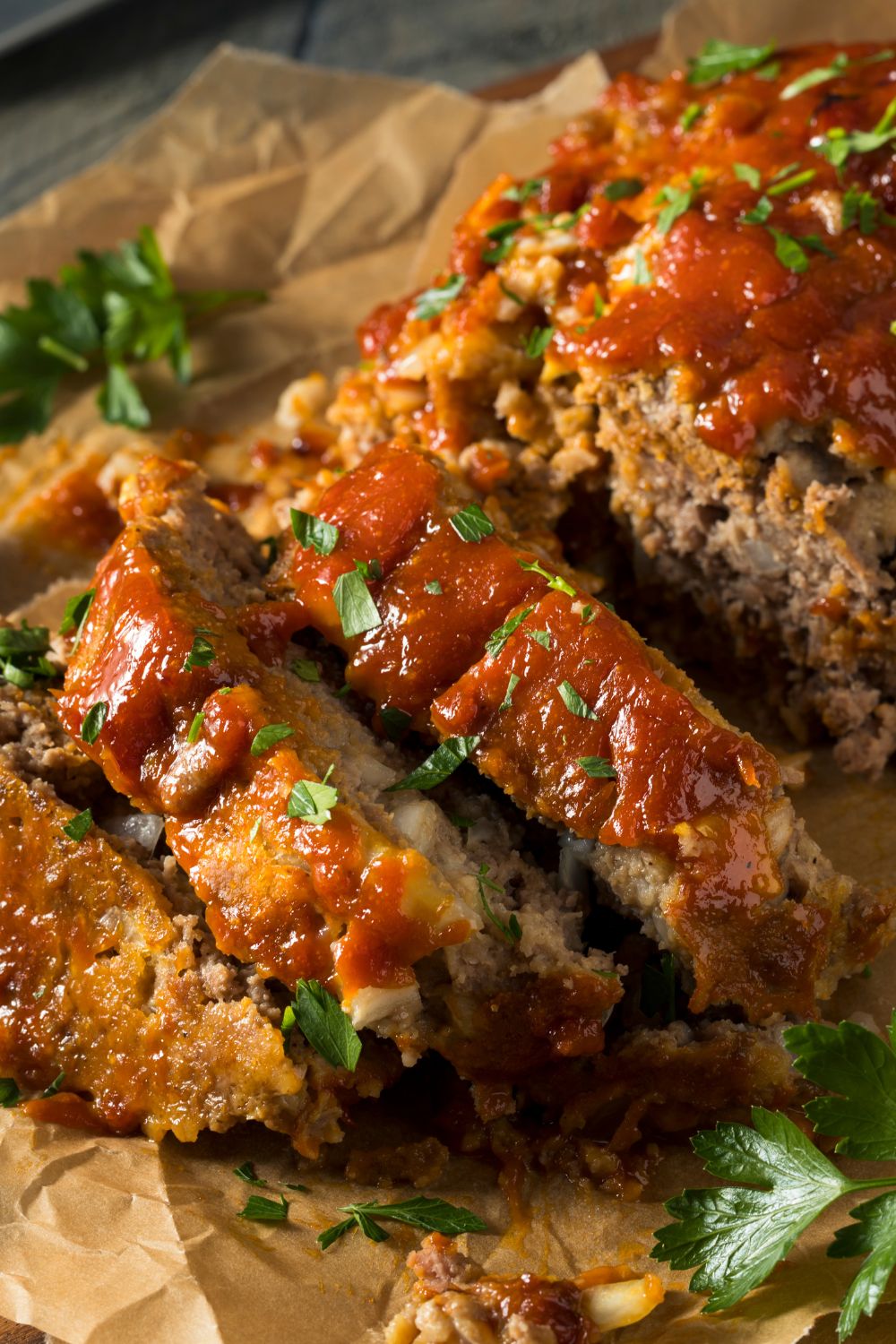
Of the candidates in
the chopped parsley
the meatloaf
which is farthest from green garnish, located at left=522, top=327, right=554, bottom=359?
the chopped parsley

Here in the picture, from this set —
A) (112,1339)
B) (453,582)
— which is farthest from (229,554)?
(112,1339)

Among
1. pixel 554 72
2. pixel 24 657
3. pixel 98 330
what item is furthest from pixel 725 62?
pixel 24 657

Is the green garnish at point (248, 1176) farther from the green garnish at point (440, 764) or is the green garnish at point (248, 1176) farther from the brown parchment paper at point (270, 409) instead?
the green garnish at point (440, 764)

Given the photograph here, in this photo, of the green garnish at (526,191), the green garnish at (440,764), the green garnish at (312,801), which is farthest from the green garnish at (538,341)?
the green garnish at (312,801)

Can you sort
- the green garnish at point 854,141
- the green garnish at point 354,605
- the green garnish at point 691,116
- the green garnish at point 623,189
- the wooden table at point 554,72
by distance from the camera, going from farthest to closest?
the wooden table at point 554,72 < the green garnish at point 691,116 < the green garnish at point 623,189 < the green garnish at point 854,141 < the green garnish at point 354,605

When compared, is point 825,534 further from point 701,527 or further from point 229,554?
point 229,554

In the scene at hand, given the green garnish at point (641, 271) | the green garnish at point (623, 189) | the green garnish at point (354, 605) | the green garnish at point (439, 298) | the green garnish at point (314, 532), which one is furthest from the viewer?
the green garnish at point (439, 298)
